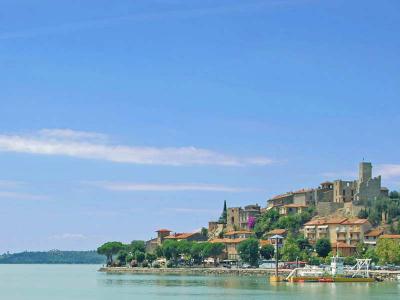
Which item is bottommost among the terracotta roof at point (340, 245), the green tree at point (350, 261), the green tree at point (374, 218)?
the green tree at point (350, 261)

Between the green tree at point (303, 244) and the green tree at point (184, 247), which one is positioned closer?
the green tree at point (303, 244)

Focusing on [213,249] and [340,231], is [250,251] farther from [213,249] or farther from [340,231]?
[340,231]

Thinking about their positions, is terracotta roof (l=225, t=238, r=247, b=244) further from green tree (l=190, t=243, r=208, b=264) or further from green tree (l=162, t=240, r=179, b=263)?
green tree (l=162, t=240, r=179, b=263)

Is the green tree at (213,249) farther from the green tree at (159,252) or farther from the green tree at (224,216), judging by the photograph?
the green tree at (224,216)

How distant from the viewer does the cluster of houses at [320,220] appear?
12144 centimetres

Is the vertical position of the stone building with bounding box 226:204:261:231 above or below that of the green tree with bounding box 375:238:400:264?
above

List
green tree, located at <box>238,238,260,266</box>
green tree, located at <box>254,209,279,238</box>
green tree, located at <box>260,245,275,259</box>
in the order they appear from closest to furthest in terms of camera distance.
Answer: green tree, located at <box>260,245,275,259</box>, green tree, located at <box>238,238,260,266</box>, green tree, located at <box>254,209,279,238</box>

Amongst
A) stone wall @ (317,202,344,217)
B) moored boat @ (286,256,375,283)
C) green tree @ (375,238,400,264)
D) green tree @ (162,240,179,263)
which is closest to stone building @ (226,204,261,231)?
stone wall @ (317,202,344,217)

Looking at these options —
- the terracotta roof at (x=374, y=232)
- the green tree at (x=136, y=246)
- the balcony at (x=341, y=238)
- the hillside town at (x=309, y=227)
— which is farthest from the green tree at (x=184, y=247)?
the terracotta roof at (x=374, y=232)

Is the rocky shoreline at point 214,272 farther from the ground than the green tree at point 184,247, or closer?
closer

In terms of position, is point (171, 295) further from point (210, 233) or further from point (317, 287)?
point (210, 233)

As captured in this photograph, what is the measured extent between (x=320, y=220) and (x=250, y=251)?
13.1 metres

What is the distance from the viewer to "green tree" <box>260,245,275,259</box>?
121 meters

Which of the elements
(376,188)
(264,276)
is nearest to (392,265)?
(264,276)
